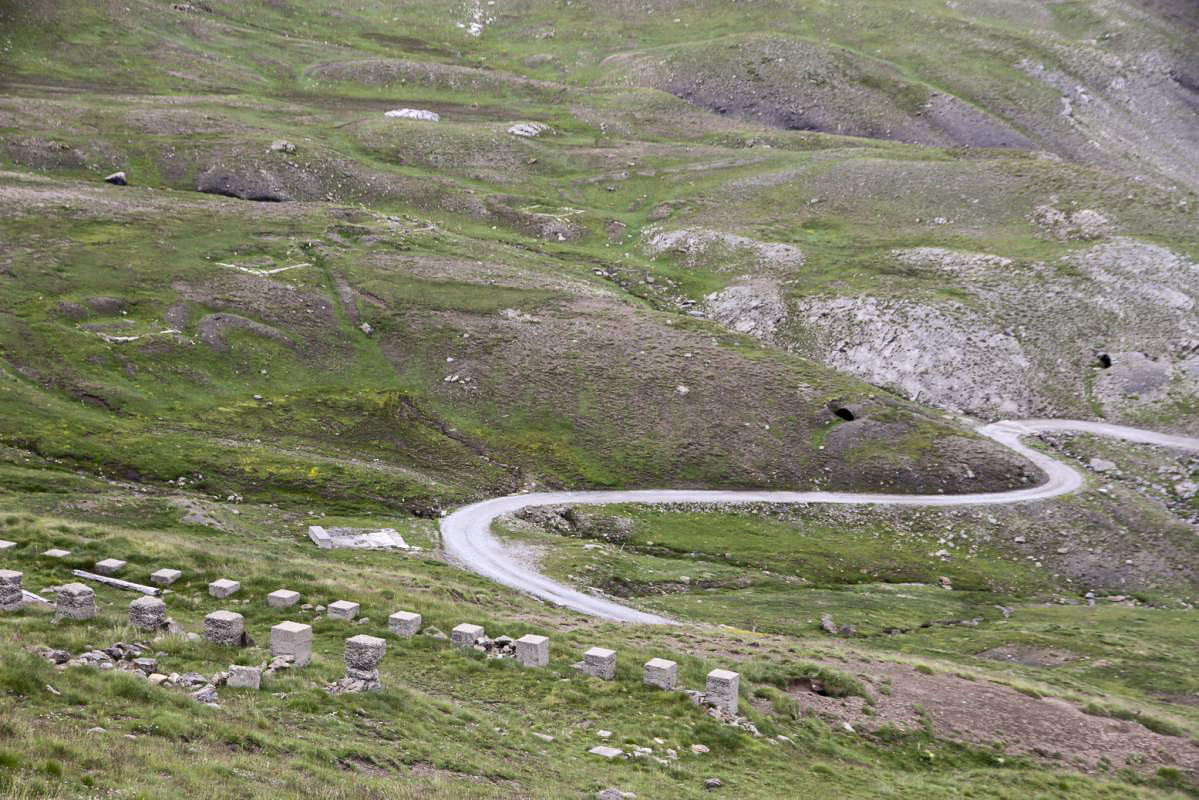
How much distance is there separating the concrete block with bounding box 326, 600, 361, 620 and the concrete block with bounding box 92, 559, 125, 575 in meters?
8.00

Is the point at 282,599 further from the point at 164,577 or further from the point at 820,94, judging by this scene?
the point at 820,94

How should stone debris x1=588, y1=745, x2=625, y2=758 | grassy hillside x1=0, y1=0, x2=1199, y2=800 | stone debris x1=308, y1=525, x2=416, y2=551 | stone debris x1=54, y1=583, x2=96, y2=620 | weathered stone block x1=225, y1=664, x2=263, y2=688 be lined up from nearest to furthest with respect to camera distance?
weathered stone block x1=225, y1=664, x2=263, y2=688
stone debris x1=588, y1=745, x2=625, y2=758
stone debris x1=54, y1=583, x2=96, y2=620
grassy hillside x1=0, y1=0, x2=1199, y2=800
stone debris x1=308, y1=525, x2=416, y2=551

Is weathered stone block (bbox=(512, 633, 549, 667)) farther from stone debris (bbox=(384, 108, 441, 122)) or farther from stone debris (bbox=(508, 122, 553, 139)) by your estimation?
stone debris (bbox=(384, 108, 441, 122))

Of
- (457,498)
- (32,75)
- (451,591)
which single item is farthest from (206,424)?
(32,75)

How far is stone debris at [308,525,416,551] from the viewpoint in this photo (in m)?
57.8

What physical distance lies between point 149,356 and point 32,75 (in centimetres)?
10587

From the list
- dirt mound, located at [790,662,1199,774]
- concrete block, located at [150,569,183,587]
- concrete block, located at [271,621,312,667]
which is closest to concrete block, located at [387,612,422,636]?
concrete block, located at [271,621,312,667]

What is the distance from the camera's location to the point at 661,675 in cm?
3130

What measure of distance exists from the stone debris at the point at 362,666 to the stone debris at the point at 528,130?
144 m

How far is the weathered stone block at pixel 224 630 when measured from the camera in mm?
26625

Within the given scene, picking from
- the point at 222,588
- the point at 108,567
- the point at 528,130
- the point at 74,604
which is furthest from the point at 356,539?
the point at 528,130

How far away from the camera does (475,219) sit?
5246 inches

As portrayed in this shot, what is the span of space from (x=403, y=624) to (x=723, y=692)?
1126 centimetres

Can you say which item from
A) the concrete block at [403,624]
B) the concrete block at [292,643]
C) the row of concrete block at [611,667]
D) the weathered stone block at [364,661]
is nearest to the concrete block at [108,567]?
the concrete block at [403,624]
